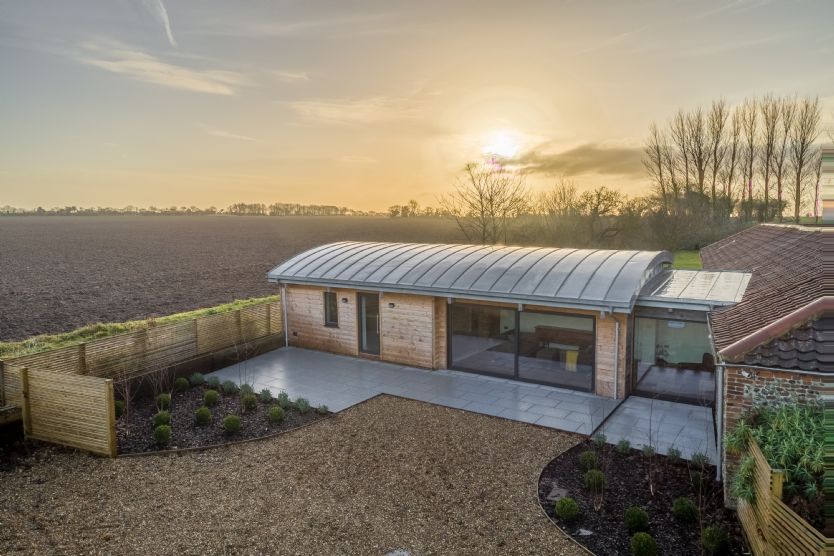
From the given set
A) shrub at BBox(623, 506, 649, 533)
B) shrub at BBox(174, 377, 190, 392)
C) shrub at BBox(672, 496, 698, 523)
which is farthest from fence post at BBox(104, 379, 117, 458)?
shrub at BBox(672, 496, 698, 523)

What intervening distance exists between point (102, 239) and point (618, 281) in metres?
62.9

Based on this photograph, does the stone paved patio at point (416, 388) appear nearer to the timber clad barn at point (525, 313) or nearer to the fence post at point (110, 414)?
the timber clad barn at point (525, 313)

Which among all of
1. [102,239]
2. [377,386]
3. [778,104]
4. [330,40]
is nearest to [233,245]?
[102,239]

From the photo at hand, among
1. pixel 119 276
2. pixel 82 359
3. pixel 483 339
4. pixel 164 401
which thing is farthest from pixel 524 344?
pixel 119 276

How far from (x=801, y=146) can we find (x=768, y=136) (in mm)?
3640

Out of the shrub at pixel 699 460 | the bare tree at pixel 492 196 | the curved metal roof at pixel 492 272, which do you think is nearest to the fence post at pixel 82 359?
the curved metal roof at pixel 492 272

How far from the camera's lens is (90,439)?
9688 mm

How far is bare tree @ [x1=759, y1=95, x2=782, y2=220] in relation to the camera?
136 feet

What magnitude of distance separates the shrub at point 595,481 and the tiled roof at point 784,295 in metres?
2.66

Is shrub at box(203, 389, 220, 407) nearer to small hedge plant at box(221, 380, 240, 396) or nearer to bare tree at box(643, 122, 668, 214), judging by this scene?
small hedge plant at box(221, 380, 240, 396)

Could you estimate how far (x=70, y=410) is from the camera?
985cm

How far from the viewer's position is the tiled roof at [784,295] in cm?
681

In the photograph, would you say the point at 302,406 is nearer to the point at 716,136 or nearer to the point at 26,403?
the point at 26,403

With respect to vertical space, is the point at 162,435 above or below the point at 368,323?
below
